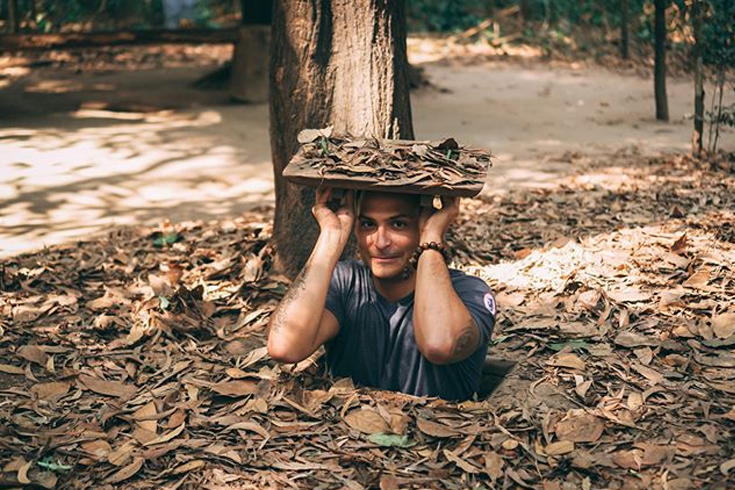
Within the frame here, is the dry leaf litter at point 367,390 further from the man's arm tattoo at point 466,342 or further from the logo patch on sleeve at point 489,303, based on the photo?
the logo patch on sleeve at point 489,303

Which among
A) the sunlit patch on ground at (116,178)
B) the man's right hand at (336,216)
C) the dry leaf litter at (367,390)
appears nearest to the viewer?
the dry leaf litter at (367,390)

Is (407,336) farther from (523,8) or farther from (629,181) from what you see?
(523,8)

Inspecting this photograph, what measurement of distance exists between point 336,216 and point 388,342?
0.57 metres

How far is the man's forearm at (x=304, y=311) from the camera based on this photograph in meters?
3.28

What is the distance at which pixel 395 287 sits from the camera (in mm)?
3475

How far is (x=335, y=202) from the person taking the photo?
352cm

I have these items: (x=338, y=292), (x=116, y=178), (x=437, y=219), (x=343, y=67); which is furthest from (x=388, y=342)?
(x=116, y=178)

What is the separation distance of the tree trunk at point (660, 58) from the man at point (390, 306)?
22.3ft

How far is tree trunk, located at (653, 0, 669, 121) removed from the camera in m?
9.16

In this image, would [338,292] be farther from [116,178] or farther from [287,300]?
[116,178]

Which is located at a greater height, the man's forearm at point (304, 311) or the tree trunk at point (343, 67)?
the tree trunk at point (343, 67)

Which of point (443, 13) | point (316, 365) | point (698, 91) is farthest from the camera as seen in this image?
point (443, 13)

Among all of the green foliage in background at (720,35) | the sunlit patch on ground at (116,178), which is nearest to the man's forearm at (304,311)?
the sunlit patch on ground at (116,178)

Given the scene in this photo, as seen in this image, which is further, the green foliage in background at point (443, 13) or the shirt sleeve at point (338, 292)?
the green foliage in background at point (443, 13)
